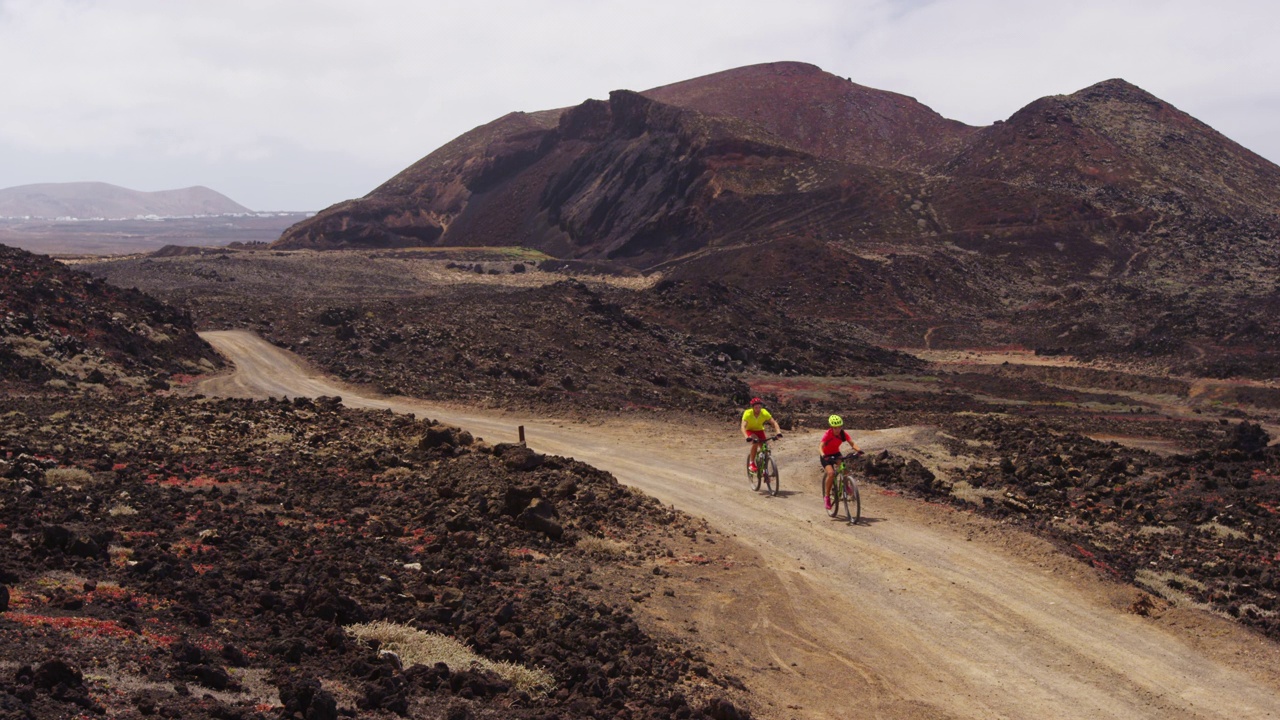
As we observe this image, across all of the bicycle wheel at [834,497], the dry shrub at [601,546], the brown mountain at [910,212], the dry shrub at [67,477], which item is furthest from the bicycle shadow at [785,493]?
the brown mountain at [910,212]

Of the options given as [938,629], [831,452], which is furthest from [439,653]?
[831,452]

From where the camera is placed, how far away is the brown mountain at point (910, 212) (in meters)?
71.3

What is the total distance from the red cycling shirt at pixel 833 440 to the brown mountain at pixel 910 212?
1772 inches

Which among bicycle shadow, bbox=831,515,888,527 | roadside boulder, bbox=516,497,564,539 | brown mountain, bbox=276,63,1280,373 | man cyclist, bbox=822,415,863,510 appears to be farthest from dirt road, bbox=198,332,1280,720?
brown mountain, bbox=276,63,1280,373

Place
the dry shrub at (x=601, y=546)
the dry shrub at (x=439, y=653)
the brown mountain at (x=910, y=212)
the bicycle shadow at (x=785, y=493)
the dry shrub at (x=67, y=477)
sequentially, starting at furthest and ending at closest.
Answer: the brown mountain at (x=910, y=212)
the bicycle shadow at (x=785, y=493)
the dry shrub at (x=601, y=546)
the dry shrub at (x=67, y=477)
the dry shrub at (x=439, y=653)

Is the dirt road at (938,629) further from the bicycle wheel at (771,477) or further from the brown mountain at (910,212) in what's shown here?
→ the brown mountain at (910,212)

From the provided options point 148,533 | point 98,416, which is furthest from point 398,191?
point 148,533

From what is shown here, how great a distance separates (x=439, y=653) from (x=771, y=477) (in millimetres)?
10802

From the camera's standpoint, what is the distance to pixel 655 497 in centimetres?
1844

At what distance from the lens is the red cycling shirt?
16.9 metres

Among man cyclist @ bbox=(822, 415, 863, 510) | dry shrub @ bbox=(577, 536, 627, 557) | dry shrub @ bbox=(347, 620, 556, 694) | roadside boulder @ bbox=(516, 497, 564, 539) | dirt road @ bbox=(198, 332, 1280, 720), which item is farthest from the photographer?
man cyclist @ bbox=(822, 415, 863, 510)

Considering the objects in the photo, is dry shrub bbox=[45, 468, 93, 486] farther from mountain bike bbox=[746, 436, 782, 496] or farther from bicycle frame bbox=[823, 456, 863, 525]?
bicycle frame bbox=[823, 456, 863, 525]

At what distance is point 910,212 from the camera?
93562 millimetres

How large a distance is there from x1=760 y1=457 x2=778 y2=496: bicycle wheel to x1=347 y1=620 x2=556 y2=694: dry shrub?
10.3m
